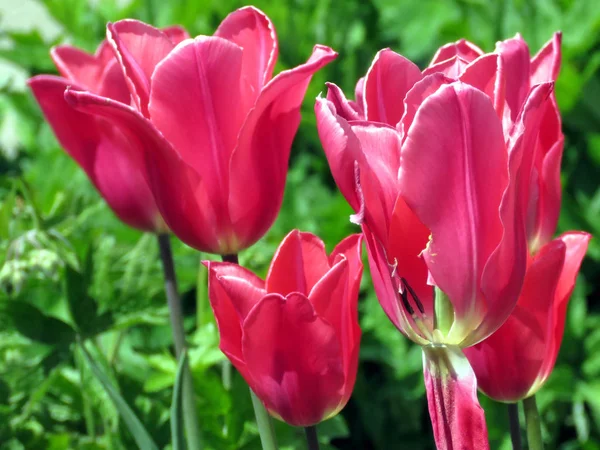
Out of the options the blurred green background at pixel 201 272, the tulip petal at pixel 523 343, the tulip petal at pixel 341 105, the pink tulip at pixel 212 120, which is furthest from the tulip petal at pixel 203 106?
the blurred green background at pixel 201 272

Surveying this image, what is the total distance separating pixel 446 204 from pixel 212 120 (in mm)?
195

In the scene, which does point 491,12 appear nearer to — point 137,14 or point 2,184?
point 137,14

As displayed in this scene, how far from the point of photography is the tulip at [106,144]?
0.86 m

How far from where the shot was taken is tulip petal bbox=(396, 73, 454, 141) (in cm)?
56

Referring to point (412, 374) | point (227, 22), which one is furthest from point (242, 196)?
point (412, 374)

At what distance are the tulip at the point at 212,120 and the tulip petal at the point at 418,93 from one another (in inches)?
3.5

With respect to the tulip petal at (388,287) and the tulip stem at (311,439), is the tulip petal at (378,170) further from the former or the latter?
the tulip stem at (311,439)

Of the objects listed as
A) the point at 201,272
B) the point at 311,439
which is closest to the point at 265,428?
the point at 311,439

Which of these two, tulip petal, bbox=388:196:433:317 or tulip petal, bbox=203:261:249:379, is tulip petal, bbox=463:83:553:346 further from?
tulip petal, bbox=203:261:249:379

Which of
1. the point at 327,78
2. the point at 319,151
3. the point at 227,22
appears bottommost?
the point at 319,151

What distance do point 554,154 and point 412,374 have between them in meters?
0.87

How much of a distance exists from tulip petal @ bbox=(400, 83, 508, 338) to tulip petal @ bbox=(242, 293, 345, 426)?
0.32ft

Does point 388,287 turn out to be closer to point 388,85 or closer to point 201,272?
point 388,85

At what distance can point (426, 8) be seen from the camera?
2139mm
